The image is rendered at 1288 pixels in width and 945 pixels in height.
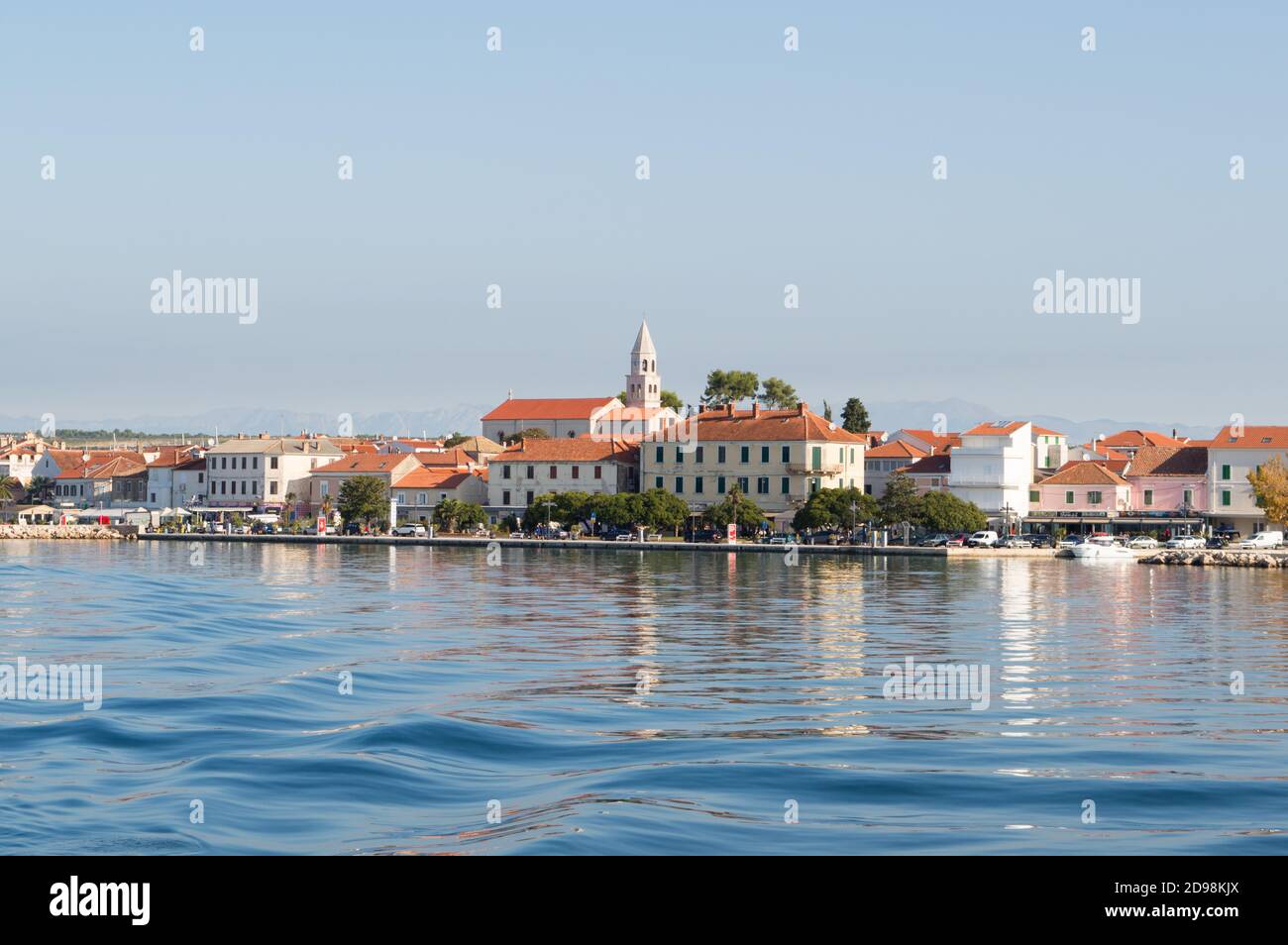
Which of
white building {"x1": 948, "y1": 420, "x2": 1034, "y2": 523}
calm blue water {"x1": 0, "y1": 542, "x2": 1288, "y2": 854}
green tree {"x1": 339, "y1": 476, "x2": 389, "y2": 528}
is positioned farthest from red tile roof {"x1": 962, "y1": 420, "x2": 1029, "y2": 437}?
calm blue water {"x1": 0, "y1": 542, "x2": 1288, "y2": 854}

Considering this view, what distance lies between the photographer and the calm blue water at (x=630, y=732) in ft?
38.0

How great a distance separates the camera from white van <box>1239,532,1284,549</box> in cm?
7112

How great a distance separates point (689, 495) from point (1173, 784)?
69559 millimetres

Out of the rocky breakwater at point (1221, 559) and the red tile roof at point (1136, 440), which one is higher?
the red tile roof at point (1136, 440)

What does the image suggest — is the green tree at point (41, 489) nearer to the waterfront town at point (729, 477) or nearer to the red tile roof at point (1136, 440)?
the waterfront town at point (729, 477)

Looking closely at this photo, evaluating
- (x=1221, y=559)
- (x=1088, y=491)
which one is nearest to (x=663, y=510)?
(x=1088, y=491)

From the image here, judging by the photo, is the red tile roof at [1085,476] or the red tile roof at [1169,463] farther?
the red tile roof at [1169,463]

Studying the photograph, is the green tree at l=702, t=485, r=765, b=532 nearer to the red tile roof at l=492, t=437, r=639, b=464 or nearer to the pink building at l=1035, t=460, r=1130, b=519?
the red tile roof at l=492, t=437, r=639, b=464

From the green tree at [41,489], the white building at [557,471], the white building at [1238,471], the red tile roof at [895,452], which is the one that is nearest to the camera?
the white building at [1238,471]

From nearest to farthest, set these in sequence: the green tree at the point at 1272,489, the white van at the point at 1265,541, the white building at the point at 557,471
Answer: the white van at the point at 1265,541, the green tree at the point at 1272,489, the white building at the point at 557,471

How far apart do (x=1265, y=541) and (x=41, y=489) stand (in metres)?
83.8

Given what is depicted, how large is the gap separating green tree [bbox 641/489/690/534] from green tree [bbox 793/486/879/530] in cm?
705

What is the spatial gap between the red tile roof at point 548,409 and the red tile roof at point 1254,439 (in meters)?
41.6

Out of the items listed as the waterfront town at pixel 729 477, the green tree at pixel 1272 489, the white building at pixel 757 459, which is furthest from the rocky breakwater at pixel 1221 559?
the white building at pixel 757 459
